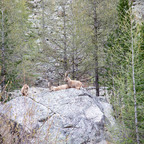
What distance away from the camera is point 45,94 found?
8.42 m

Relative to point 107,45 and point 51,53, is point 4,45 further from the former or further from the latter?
point 107,45

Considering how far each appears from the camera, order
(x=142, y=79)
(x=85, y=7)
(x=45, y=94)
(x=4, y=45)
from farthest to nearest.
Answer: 1. (x=85, y=7)
2. (x=4, y=45)
3. (x=45, y=94)
4. (x=142, y=79)

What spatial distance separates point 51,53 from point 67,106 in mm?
7436

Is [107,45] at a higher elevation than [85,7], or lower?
lower

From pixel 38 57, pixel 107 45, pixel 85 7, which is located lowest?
pixel 38 57

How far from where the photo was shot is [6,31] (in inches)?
563

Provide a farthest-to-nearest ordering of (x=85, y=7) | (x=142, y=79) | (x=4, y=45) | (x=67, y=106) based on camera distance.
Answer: (x=85, y=7) < (x=4, y=45) < (x=67, y=106) < (x=142, y=79)

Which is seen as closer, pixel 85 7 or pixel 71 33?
pixel 71 33

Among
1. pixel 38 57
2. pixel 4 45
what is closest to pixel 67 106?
pixel 38 57

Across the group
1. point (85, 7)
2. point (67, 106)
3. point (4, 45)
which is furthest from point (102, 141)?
point (85, 7)

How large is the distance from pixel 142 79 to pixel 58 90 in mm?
4237

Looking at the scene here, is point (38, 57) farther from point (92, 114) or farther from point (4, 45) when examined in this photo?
point (92, 114)

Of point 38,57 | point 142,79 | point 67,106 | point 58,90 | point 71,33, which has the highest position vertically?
point 71,33

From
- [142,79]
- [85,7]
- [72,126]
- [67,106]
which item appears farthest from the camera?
[85,7]
